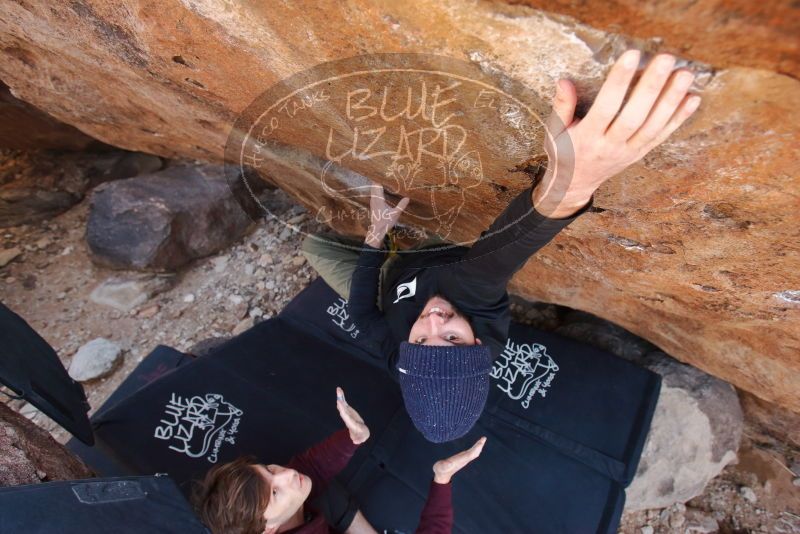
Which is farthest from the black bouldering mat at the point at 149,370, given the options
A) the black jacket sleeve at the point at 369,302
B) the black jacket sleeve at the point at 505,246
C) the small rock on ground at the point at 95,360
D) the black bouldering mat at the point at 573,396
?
the black jacket sleeve at the point at 505,246

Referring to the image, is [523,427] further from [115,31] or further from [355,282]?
[115,31]

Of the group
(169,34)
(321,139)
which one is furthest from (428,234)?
(169,34)

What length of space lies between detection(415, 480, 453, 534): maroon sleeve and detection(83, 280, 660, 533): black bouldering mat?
38 cm

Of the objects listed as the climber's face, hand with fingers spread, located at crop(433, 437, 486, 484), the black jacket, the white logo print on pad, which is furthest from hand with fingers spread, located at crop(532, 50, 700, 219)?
hand with fingers spread, located at crop(433, 437, 486, 484)

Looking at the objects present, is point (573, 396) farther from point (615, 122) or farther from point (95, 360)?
point (95, 360)

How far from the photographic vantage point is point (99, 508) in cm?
131

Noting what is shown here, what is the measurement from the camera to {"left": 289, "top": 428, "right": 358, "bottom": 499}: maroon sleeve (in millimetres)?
1890

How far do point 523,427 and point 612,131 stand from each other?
1750mm

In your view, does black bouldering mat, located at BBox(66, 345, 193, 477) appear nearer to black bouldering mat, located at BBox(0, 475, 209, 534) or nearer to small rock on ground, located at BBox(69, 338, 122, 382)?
small rock on ground, located at BBox(69, 338, 122, 382)

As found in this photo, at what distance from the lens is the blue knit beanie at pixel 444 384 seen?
54.0 inches

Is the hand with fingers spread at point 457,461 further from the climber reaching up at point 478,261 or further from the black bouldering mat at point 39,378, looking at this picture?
the black bouldering mat at point 39,378

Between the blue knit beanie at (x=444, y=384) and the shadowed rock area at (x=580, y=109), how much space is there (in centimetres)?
45

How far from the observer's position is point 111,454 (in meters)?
1.99

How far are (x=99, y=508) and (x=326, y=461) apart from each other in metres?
0.77
